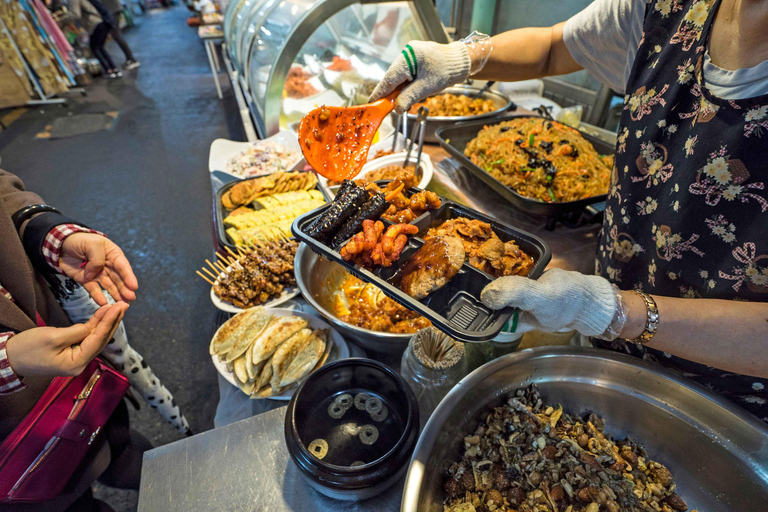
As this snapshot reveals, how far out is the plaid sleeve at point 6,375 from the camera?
1381 mm

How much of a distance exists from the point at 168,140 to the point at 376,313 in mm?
8799

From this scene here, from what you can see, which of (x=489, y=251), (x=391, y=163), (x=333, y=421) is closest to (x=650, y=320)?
(x=489, y=251)

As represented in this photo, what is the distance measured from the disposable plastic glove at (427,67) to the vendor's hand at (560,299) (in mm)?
1364

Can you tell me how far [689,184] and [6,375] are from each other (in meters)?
2.84

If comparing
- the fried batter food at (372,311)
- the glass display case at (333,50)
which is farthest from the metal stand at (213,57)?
the fried batter food at (372,311)

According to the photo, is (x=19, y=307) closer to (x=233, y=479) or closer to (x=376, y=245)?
(x=233, y=479)

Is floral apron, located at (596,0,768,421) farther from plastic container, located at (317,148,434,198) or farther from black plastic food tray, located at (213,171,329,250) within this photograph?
black plastic food tray, located at (213,171,329,250)

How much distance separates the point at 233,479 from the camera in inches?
60.1

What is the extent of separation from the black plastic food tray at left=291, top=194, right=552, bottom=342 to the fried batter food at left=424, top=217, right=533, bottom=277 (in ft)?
0.20

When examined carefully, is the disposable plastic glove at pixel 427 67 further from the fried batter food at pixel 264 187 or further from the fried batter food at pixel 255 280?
the fried batter food at pixel 264 187

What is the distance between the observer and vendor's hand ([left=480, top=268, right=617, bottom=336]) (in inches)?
49.4

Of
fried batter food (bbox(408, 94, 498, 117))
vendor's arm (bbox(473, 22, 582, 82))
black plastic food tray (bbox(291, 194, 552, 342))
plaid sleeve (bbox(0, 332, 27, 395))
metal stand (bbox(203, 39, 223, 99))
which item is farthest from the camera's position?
metal stand (bbox(203, 39, 223, 99))

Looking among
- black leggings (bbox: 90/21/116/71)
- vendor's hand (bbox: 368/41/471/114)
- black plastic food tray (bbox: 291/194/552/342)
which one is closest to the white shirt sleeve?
vendor's hand (bbox: 368/41/471/114)

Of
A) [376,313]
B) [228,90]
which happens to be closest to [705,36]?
[376,313]
